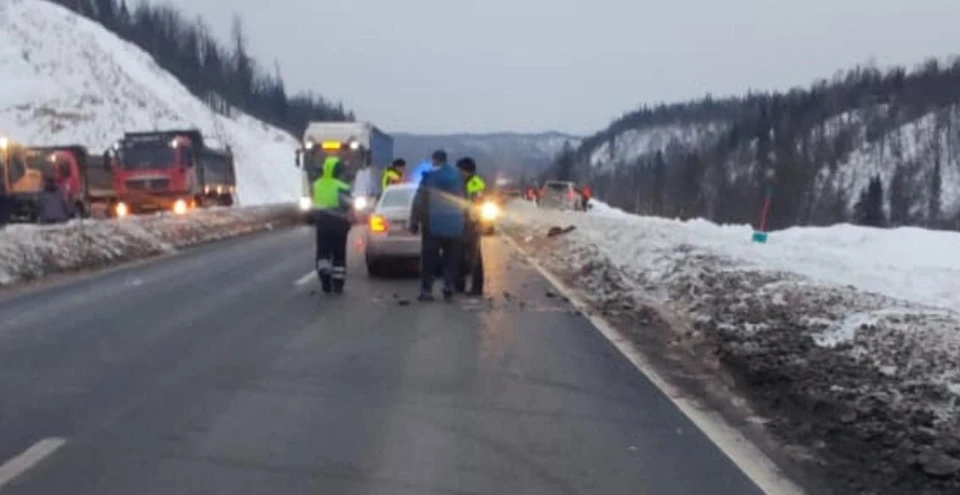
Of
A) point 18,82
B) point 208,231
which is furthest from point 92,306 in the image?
point 18,82

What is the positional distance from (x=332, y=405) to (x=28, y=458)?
2.29 metres

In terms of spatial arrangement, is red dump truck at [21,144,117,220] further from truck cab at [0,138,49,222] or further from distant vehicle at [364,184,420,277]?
distant vehicle at [364,184,420,277]

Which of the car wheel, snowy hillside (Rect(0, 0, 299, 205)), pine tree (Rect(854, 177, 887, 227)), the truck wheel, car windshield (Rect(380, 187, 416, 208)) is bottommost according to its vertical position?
pine tree (Rect(854, 177, 887, 227))

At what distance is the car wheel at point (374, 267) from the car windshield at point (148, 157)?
91.9 feet

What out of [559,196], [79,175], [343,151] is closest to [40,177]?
[79,175]

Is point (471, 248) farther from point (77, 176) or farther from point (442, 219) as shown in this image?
point (77, 176)

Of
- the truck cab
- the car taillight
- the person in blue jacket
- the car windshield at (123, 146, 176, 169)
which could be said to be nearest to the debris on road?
the car taillight

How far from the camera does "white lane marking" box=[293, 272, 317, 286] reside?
1973cm

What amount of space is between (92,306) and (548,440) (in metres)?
9.68

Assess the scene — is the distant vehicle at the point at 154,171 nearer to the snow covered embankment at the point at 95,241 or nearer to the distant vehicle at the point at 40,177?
the distant vehicle at the point at 40,177

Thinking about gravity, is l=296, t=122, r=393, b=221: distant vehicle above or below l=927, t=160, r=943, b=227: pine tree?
above

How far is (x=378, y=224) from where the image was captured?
21.2 m

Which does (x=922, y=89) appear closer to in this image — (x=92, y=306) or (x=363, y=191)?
(x=363, y=191)

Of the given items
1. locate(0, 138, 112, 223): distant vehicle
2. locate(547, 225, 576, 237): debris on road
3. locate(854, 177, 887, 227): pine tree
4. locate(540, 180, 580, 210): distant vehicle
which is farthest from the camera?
locate(854, 177, 887, 227): pine tree
